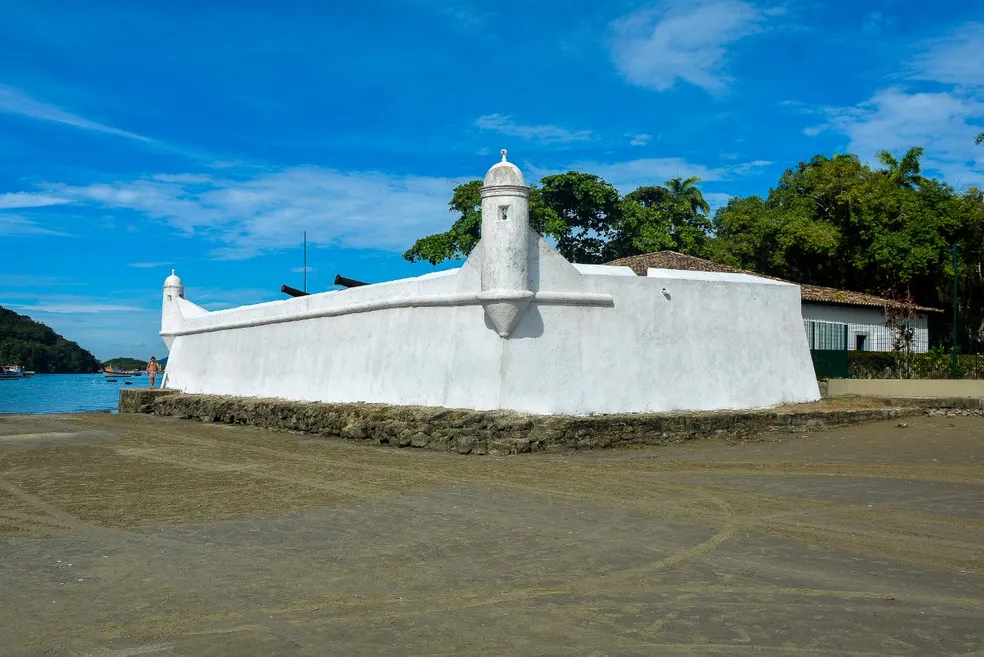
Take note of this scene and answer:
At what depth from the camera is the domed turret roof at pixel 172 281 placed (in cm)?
2889

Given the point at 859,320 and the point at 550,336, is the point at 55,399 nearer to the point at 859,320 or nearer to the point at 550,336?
the point at 859,320

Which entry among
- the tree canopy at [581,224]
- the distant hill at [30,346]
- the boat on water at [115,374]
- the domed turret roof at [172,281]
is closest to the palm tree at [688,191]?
the tree canopy at [581,224]

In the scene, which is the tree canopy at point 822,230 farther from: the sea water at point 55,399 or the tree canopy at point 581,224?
the sea water at point 55,399

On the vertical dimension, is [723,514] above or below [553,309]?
below

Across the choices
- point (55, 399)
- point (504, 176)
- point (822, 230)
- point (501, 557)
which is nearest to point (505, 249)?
point (504, 176)

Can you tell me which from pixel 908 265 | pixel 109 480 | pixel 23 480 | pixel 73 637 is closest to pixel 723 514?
pixel 73 637

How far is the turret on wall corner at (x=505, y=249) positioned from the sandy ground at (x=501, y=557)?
2.71m

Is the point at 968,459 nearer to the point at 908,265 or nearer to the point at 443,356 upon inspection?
the point at 443,356

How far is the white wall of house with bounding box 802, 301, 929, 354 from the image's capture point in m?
25.1

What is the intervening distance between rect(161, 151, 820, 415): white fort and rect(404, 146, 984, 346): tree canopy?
15.2 metres

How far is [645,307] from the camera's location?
14.7m

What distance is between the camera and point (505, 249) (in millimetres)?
13391

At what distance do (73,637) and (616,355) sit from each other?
10826 millimetres

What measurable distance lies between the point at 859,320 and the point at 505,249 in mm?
17014
